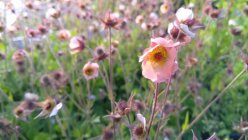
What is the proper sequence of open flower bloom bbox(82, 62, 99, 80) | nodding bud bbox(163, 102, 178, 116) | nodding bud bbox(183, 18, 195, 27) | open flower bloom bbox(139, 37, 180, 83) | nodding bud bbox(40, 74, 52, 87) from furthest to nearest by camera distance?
nodding bud bbox(40, 74, 52, 87) → nodding bud bbox(163, 102, 178, 116) → open flower bloom bbox(82, 62, 99, 80) → nodding bud bbox(183, 18, 195, 27) → open flower bloom bbox(139, 37, 180, 83)

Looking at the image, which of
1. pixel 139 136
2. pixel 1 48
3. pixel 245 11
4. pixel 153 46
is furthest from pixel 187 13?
pixel 1 48

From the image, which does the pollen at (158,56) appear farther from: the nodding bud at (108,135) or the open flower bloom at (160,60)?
the nodding bud at (108,135)

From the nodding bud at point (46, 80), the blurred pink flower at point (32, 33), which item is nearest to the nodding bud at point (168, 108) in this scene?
the nodding bud at point (46, 80)

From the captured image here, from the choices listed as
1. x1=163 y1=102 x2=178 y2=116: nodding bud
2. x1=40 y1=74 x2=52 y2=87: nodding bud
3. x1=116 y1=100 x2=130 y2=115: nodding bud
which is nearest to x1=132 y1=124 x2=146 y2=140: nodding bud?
x1=116 y1=100 x2=130 y2=115: nodding bud

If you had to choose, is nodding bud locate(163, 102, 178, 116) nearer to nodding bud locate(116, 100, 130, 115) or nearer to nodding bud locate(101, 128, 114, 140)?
nodding bud locate(101, 128, 114, 140)

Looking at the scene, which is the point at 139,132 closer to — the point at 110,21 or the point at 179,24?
the point at 179,24

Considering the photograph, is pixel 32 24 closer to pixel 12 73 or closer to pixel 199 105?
pixel 12 73

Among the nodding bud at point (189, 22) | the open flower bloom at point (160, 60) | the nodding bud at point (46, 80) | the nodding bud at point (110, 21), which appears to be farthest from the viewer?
the nodding bud at point (46, 80)

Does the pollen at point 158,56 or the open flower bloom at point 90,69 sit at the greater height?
the pollen at point 158,56
